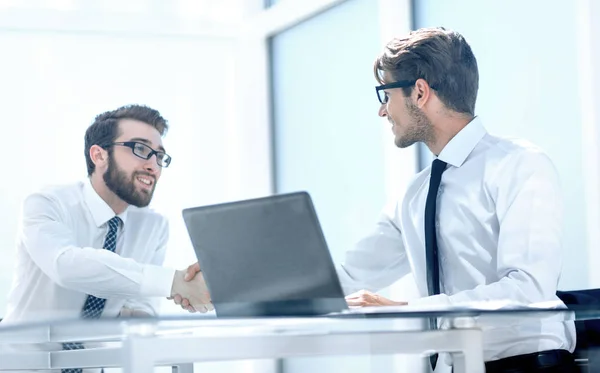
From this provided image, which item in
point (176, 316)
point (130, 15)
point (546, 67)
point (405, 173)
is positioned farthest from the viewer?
point (130, 15)

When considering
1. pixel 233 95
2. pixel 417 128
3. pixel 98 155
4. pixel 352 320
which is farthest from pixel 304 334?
pixel 233 95

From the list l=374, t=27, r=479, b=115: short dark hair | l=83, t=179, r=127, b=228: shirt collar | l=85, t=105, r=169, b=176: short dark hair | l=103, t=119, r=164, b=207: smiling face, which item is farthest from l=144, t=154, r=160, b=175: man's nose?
l=374, t=27, r=479, b=115: short dark hair

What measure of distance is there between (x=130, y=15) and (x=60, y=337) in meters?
3.69

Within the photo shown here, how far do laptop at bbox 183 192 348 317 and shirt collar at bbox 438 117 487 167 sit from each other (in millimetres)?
1098

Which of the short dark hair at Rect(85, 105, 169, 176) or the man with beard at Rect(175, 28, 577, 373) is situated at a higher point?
the short dark hair at Rect(85, 105, 169, 176)

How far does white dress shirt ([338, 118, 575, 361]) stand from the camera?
223 centimetres

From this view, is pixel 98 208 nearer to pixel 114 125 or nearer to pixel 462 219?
pixel 114 125

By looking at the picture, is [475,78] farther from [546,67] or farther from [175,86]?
[175,86]

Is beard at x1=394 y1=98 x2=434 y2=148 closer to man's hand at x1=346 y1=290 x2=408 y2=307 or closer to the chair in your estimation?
the chair

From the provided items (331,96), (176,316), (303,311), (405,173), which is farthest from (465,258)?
(331,96)

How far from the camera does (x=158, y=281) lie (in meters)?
2.87

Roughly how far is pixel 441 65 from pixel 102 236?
5.29 ft

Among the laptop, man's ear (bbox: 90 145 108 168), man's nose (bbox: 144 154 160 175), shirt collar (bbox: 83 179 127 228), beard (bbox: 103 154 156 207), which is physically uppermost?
man's ear (bbox: 90 145 108 168)

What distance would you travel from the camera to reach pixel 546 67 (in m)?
3.43
